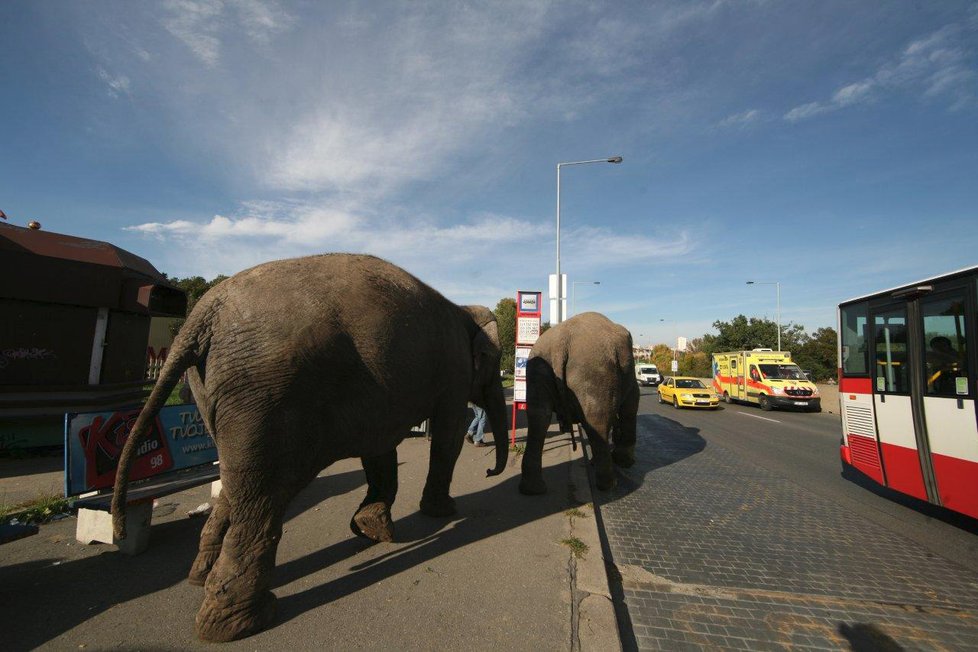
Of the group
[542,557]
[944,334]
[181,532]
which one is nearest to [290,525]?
[181,532]

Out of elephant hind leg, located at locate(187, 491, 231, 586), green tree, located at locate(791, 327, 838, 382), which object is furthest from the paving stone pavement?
green tree, located at locate(791, 327, 838, 382)

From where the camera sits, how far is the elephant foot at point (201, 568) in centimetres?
315

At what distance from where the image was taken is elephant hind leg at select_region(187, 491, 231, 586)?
3160 millimetres

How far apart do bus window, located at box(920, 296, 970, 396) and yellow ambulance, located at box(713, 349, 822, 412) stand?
45.5ft

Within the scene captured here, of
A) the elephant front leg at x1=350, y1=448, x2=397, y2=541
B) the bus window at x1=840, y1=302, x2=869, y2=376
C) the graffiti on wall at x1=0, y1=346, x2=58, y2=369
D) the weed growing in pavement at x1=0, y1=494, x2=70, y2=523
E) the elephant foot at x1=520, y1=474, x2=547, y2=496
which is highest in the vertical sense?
the bus window at x1=840, y1=302, x2=869, y2=376

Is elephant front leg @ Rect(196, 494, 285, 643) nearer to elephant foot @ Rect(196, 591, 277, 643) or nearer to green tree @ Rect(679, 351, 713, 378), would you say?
elephant foot @ Rect(196, 591, 277, 643)

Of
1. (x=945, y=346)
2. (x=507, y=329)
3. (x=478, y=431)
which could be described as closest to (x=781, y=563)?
(x=945, y=346)

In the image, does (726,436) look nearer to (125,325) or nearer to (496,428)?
(496,428)

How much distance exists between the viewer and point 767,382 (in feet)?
58.0

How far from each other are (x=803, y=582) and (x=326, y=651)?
3697 mm

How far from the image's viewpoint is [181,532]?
417 centimetres

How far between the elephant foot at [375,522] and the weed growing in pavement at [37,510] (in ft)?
10.5

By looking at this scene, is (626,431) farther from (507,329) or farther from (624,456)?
(507,329)

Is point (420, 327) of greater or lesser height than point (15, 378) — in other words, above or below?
above
